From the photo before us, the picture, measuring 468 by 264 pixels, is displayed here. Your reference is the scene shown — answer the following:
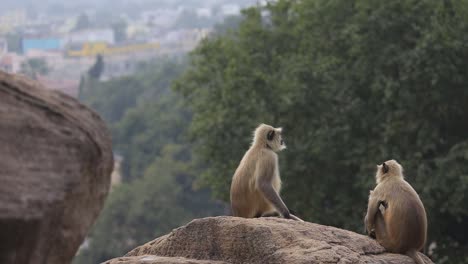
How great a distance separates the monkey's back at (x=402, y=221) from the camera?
8023 mm

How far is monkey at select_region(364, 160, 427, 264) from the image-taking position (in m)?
8.02

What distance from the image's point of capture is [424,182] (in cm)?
1831

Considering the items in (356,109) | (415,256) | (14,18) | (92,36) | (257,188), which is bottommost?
(92,36)

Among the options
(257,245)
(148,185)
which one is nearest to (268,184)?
(257,245)

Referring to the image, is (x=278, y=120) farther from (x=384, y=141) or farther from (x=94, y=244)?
(x=94, y=244)

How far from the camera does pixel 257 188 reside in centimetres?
890

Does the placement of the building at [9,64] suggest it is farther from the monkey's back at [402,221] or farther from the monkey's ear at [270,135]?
the monkey's back at [402,221]

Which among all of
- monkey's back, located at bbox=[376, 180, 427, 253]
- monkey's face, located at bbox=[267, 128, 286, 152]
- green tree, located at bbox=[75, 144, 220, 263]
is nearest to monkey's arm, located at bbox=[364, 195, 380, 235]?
monkey's back, located at bbox=[376, 180, 427, 253]

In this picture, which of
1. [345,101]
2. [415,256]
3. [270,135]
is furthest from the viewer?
[345,101]

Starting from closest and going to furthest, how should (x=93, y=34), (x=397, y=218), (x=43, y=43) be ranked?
(x=397, y=218) < (x=43, y=43) < (x=93, y=34)

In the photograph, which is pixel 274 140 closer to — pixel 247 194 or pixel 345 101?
pixel 247 194

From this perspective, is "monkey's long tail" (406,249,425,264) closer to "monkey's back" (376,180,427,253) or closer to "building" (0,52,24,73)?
"monkey's back" (376,180,427,253)

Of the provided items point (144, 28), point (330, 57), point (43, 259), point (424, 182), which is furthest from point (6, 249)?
point (144, 28)

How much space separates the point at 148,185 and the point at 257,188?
4087 cm
